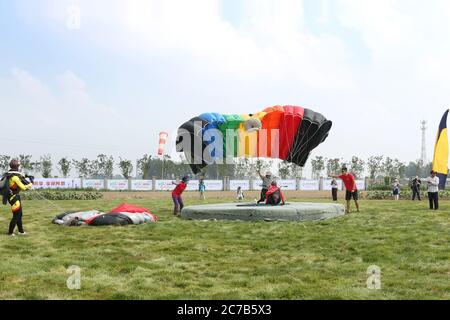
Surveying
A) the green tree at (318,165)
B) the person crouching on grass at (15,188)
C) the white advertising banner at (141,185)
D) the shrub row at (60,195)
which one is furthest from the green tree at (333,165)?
the person crouching on grass at (15,188)

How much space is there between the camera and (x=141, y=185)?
57562 millimetres

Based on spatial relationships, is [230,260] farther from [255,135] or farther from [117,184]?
[117,184]

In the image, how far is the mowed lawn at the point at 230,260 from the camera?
→ 6816 millimetres

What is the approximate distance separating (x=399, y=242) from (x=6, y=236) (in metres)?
9.86

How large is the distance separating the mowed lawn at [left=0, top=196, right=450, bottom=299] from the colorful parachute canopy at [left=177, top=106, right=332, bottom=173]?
6.60 m

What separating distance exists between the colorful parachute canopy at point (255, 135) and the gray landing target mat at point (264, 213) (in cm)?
466

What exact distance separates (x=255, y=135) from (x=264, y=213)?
20.7 feet

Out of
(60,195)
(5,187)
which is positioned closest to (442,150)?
(5,187)

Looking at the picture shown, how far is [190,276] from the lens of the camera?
781 cm

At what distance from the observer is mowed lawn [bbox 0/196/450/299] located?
268 inches

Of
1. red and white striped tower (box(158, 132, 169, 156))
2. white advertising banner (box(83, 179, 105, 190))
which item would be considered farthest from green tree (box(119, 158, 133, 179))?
red and white striped tower (box(158, 132, 169, 156))

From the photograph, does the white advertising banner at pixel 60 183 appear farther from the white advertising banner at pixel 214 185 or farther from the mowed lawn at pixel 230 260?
the mowed lawn at pixel 230 260
